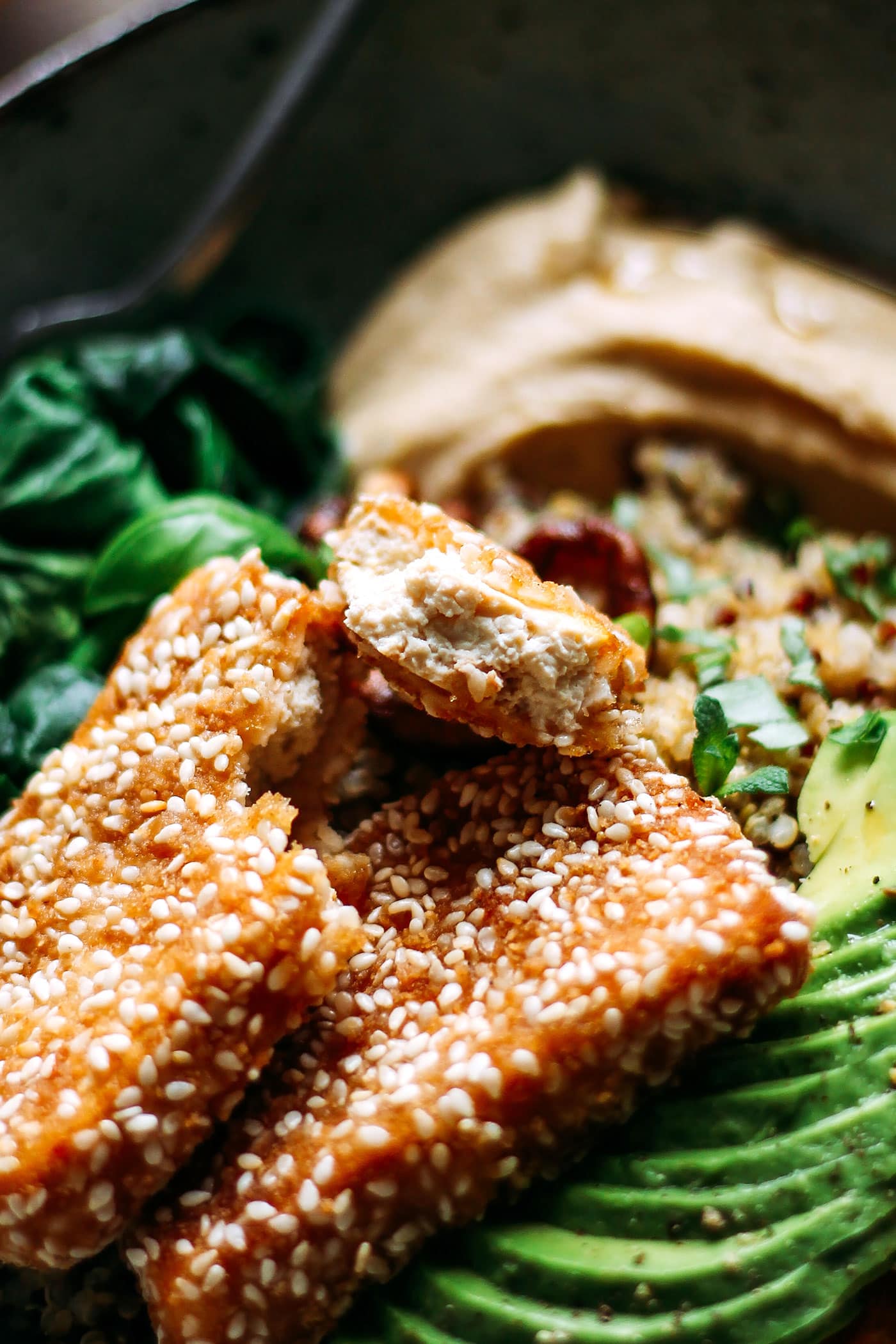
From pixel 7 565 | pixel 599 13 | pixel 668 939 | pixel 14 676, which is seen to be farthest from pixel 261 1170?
pixel 599 13

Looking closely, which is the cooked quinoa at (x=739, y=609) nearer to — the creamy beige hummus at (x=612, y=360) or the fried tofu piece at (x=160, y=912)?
the creamy beige hummus at (x=612, y=360)

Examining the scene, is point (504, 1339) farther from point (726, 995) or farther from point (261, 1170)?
point (726, 995)

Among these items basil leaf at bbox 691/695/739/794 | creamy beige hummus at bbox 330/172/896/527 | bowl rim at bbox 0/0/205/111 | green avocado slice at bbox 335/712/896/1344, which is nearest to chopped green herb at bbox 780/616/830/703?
basil leaf at bbox 691/695/739/794

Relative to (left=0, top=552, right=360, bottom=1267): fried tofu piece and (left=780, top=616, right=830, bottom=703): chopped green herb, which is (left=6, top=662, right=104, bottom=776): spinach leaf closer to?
(left=0, top=552, right=360, bottom=1267): fried tofu piece

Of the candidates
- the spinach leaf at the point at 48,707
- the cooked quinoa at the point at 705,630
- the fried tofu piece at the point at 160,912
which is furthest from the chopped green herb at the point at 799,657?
the spinach leaf at the point at 48,707

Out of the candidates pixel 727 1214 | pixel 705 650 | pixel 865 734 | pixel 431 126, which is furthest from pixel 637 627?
pixel 431 126

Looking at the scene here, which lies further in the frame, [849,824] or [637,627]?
[637,627]

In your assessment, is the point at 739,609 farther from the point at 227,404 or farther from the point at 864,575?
the point at 227,404
